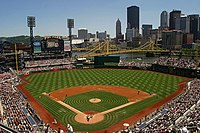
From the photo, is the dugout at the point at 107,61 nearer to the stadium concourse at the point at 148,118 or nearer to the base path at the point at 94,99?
the base path at the point at 94,99

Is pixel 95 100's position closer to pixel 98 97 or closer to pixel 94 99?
pixel 94 99

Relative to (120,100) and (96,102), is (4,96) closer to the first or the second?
(96,102)

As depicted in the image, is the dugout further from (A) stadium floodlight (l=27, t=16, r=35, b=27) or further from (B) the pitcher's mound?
(B) the pitcher's mound

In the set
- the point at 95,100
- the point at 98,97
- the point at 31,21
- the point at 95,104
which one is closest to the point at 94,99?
the point at 95,100

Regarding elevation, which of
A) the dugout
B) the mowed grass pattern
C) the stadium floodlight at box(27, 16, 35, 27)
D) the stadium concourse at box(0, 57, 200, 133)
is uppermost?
the stadium floodlight at box(27, 16, 35, 27)

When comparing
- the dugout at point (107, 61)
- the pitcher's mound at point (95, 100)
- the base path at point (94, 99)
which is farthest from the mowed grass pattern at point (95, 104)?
the dugout at point (107, 61)

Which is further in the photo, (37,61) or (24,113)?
(37,61)

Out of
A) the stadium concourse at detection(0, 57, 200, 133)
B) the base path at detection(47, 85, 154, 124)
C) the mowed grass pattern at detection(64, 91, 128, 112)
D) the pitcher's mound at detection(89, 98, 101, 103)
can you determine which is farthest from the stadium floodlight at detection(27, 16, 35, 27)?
the pitcher's mound at detection(89, 98, 101, 103)

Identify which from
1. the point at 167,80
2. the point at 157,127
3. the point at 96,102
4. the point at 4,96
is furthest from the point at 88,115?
the point at 167,80
